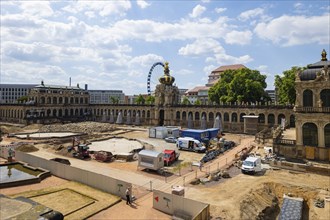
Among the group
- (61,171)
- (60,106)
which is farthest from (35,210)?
(60,106)

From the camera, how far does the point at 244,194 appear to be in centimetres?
2211

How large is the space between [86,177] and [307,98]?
3042cm

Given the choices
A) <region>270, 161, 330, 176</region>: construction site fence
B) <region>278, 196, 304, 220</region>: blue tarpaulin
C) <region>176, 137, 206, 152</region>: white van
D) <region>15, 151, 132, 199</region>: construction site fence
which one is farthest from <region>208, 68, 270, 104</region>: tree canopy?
<region>15, 151, 132, 199</region>: construction site fence

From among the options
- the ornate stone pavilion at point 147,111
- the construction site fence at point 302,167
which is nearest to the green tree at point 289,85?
the ornate stone pavilion at point 147,111

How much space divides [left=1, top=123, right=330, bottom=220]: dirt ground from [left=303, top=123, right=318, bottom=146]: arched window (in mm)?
6278

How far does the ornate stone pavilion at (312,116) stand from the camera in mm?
32562

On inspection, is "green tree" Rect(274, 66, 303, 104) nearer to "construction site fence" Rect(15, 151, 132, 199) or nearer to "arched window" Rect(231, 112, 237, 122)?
"arched window" Rect(231, 112, 237, 122)

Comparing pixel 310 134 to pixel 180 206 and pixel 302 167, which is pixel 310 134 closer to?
pixel 302 167

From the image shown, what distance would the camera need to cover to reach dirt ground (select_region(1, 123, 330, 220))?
1942 cm

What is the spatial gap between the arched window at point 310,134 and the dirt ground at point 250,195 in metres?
6.28

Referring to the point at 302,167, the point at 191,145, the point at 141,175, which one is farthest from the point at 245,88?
the point at 141,175

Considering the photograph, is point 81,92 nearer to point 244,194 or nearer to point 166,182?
point 166,182

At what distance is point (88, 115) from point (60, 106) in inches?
450

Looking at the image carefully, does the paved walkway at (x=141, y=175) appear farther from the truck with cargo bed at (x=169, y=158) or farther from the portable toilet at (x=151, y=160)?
the truck with cargo bed at (x=169, y=158)
